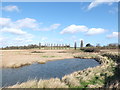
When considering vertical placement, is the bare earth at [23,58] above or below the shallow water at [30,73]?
above

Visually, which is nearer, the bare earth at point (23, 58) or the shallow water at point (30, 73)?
the shallow water at point (30, 73)

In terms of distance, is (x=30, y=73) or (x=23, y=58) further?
(x=23, y=58)

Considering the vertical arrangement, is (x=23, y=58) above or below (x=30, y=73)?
above

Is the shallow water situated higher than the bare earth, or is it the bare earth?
the bare earth

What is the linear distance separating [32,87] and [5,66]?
15983 mm

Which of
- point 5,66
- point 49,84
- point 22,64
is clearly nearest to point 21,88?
point 49,84

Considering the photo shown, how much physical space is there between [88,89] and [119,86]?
2.25 meters

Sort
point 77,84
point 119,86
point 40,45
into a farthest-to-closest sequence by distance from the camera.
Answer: point 40,45 → point 77,84 → point 119,86

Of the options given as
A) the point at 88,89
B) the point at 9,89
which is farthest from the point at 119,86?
the point at 9,89

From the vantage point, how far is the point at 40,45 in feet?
372

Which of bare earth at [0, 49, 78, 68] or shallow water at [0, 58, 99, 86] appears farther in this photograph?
bare earth at [0, 49, 78, 68]

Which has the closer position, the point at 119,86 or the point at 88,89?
the point at 119,86

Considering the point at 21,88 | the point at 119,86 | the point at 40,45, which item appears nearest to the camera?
the point at 119,86

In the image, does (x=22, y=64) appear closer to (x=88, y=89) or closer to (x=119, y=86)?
(x=88, y=89)
